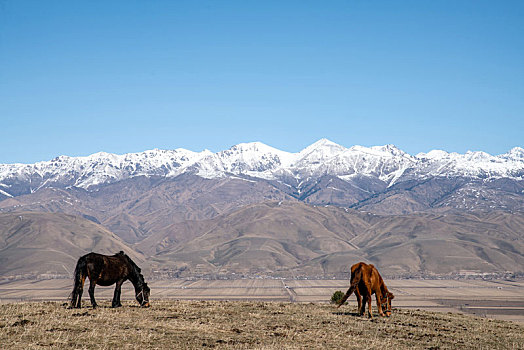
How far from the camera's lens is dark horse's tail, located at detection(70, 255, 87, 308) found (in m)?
26.8

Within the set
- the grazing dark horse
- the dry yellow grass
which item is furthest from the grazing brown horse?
the grazing dark horse

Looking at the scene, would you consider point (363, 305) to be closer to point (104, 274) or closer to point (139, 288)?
point (139, 288)

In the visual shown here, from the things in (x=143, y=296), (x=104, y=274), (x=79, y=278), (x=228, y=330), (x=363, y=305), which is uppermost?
(x=104, y=274)

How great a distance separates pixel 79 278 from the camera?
88.8 feet

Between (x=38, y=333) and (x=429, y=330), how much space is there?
18.0 metres

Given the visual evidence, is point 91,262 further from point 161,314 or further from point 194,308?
point 194,308

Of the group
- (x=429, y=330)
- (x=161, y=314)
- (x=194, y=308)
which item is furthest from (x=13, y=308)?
(x=429, y=330)

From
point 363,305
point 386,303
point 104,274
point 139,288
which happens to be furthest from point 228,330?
point 386,303

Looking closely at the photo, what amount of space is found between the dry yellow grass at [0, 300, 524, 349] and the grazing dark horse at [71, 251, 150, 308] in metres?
0.83

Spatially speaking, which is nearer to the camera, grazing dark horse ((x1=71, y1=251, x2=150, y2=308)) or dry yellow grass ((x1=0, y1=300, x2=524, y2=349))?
dry yellow grass ((x1=0, y1=300, x2=524, y2=349))

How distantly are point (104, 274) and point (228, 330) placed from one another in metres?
8.00

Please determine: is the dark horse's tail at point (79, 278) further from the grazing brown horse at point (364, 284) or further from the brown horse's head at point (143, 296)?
the grazing brown horse at point (364, 284)

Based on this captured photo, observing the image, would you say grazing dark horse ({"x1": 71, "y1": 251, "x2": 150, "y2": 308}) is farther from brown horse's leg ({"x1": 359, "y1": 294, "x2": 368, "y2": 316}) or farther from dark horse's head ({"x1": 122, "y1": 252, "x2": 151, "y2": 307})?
brown horse's leg ({"x1": 359, "y1": 294, "x2": 368, "y2": 316})

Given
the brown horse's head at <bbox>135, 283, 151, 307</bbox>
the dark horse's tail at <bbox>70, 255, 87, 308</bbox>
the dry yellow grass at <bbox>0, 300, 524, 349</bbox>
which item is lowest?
the dry yellow grass at <bbox>0, 300, 524, 349</bbox>
